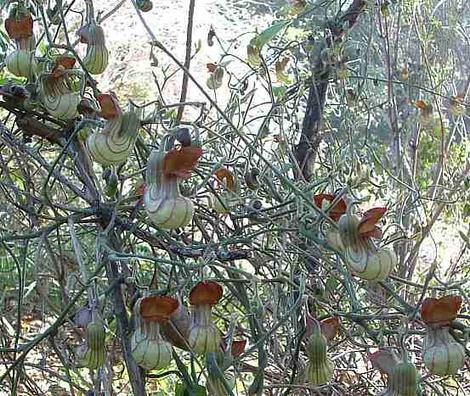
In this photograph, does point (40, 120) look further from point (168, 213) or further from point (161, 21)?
point (161, 21)

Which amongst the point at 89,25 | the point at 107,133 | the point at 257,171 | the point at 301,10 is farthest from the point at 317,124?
the point at 107,133

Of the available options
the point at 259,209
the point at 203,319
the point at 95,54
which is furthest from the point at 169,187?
the point at 259,209

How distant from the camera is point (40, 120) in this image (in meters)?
1.03

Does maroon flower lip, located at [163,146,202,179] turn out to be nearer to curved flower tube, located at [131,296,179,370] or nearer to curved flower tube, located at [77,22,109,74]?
curved flower tube, located at [131,296,179,370]

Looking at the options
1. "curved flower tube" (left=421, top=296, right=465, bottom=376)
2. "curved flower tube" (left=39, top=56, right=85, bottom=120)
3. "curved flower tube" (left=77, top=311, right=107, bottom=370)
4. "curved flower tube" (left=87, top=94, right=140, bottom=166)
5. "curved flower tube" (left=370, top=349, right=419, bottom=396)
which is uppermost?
"curved flower tube" (left=39, top=56, right=85, bottom=120)

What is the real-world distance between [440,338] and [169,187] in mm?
278

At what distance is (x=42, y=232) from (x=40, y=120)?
219 millimetres

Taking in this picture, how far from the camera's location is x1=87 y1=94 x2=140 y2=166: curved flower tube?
0.76 m

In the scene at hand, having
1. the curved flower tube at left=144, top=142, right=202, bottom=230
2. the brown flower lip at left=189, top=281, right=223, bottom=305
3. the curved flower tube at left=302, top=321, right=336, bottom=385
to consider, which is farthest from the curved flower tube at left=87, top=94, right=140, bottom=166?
the curved flower tube at left=302, top=321, right=336, bottom=385

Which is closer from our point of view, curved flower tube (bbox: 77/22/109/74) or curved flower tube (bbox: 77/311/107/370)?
curved flower tube (bbox: 77/311/107/370)

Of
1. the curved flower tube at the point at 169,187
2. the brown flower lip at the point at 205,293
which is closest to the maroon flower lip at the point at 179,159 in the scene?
the curved flower tube at the point at 169,187

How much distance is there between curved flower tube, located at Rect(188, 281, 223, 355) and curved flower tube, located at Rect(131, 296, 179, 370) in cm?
3

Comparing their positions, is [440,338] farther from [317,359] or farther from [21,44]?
[21,44]

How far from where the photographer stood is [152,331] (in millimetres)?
747
